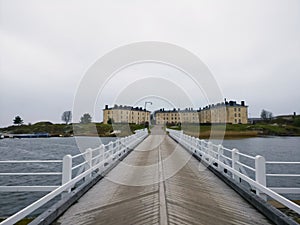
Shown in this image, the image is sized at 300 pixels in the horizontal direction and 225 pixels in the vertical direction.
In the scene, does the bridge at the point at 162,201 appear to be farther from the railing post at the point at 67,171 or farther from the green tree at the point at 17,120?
the green tree at the point at 17,120

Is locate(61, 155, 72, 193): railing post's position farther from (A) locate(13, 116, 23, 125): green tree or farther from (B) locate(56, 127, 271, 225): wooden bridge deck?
(A) locate(13, 116, 23, 125): green tree

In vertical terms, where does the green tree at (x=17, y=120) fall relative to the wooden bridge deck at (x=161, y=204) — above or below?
above

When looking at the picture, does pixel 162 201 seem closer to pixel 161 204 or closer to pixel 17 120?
pixel 161 204

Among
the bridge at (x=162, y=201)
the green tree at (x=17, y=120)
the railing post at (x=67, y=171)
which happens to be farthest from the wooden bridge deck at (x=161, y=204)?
the green tree at (x=17, y=120)

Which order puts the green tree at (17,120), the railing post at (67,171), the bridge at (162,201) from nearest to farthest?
the bridge at (162,201) → the railing post at (67,171) → the green tree at (17,120)

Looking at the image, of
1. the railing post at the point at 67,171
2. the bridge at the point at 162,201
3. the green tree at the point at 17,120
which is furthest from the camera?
the green tree at the point at 17,120

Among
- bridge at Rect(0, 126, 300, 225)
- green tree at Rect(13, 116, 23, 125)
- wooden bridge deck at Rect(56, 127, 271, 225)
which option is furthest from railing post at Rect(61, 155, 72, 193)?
green tree at Rect(13, 116, 23, 125)

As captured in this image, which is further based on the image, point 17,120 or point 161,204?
point 17,120

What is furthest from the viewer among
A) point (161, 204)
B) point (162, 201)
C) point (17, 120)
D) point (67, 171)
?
point (17, 120)

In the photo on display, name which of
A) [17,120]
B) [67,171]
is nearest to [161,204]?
[67,171]

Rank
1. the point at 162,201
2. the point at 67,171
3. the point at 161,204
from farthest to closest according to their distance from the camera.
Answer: the point at 67,171, the point at 162,201, the point at 161,204

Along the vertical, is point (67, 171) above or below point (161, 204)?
above

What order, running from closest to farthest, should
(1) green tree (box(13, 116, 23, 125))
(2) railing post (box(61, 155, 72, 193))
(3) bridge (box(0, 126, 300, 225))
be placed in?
(3) bridge (box(0, 126, 300, 225))
(2) railing post (box(61, 155, 72, 193))
(1) green tree (box(13, 116, 23, 125))

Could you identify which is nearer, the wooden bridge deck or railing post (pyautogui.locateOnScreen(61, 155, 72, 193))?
the wooden bridge deck
